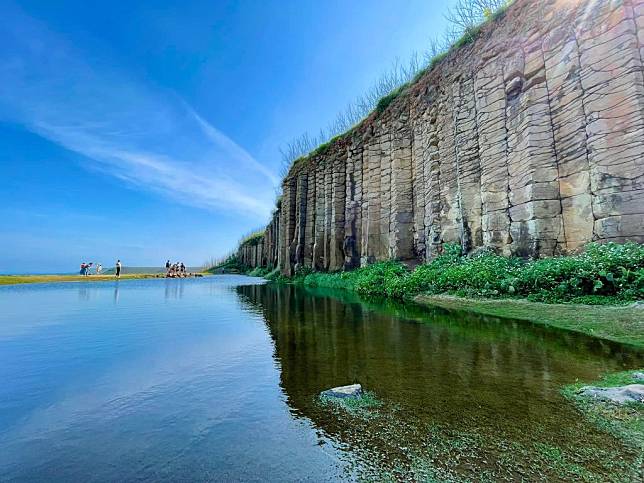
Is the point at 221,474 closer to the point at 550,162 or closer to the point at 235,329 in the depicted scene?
the point at 235,329

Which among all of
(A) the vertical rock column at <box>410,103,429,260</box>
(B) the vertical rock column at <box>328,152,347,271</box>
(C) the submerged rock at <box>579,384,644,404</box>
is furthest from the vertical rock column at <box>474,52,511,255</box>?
(B) the vertical rock column at <box>328,152,347,271</box>

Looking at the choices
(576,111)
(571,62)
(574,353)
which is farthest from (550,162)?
(574,353)

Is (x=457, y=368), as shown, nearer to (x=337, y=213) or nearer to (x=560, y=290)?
(x=560, y=290)

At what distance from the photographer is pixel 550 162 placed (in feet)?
34.4

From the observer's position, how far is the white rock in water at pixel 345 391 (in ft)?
10.7

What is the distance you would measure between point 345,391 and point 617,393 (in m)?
2.44

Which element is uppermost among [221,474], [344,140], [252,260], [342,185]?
[344,140]

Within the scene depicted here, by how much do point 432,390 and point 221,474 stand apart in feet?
7.14

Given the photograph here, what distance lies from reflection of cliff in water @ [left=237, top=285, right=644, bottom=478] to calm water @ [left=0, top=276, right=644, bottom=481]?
0.9 inches

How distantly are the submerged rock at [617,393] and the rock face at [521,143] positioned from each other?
22.9 feet

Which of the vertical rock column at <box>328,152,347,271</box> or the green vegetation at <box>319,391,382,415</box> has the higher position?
the vertical rock column at <box>328,152,347,271</box>

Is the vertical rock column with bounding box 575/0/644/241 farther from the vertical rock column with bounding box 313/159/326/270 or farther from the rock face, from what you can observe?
the vertical rock column with bounding box 313/159/326/270

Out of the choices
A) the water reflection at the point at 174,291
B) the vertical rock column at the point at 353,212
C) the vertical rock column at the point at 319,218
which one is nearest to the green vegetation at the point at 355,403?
the water reflection at the point at 174,291

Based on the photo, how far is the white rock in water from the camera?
328 cm
